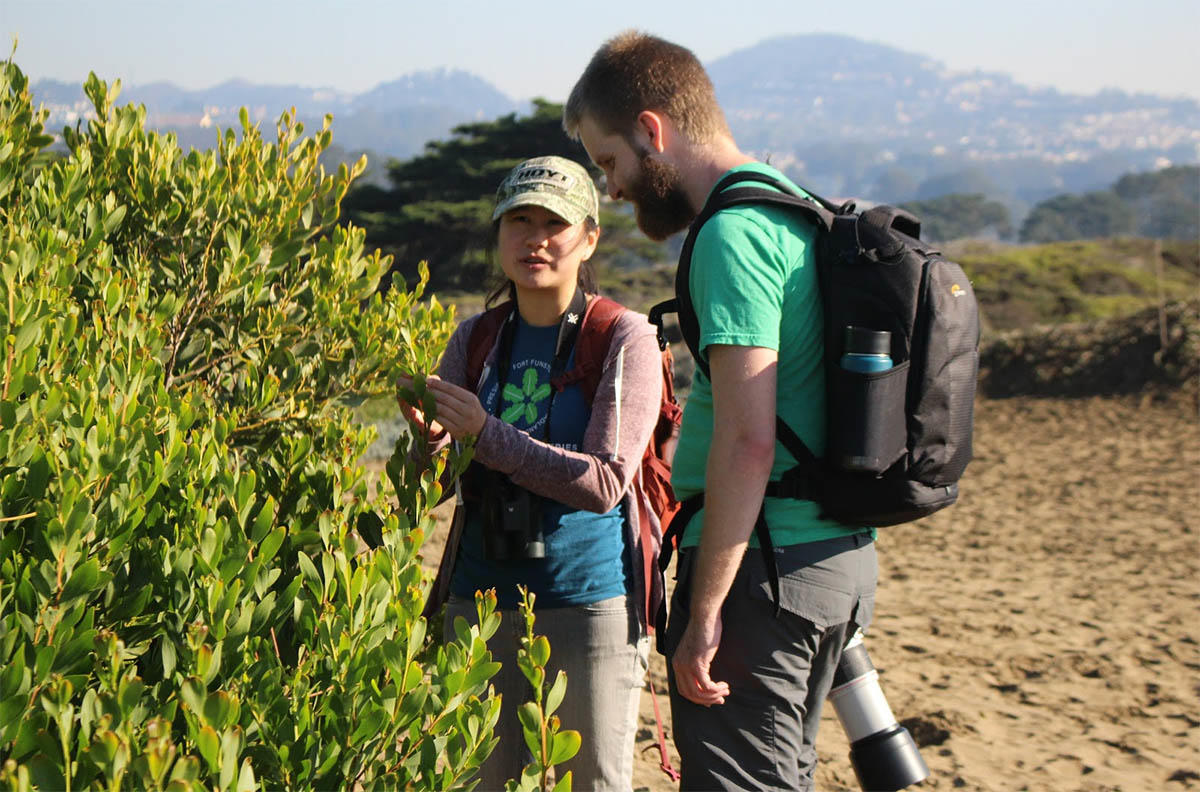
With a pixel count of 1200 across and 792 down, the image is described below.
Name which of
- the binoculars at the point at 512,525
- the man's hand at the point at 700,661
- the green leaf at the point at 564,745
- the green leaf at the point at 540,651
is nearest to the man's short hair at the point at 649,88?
the binoculars at the point at 512,525

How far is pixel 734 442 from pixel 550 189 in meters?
0.80

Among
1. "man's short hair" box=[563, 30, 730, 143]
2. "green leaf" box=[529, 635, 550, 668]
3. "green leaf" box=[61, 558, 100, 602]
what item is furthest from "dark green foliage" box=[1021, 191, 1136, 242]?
"green leaf" box=[61, 558, 100, 602]

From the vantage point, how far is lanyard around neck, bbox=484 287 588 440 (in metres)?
2.51

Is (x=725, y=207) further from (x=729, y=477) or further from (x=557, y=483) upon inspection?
(x=557, y=483)

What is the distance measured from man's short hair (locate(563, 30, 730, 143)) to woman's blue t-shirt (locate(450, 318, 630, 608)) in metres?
0.55

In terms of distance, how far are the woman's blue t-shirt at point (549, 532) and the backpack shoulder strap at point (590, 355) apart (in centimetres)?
2

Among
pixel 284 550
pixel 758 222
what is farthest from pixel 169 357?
pixel 758 222

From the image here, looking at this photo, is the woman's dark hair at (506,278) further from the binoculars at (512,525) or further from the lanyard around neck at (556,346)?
the binoculars at (512,525)

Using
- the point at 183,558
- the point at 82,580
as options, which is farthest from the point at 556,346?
the point at 82,580

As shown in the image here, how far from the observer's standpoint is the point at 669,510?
270cm

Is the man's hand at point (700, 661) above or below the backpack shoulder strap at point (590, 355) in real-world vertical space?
below

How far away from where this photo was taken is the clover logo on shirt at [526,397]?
251cm

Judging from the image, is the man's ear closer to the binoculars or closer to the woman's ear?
the woman's ear

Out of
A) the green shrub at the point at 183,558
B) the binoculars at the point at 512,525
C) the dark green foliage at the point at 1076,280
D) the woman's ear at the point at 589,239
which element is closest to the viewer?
the green shrub at the point at 183,558
